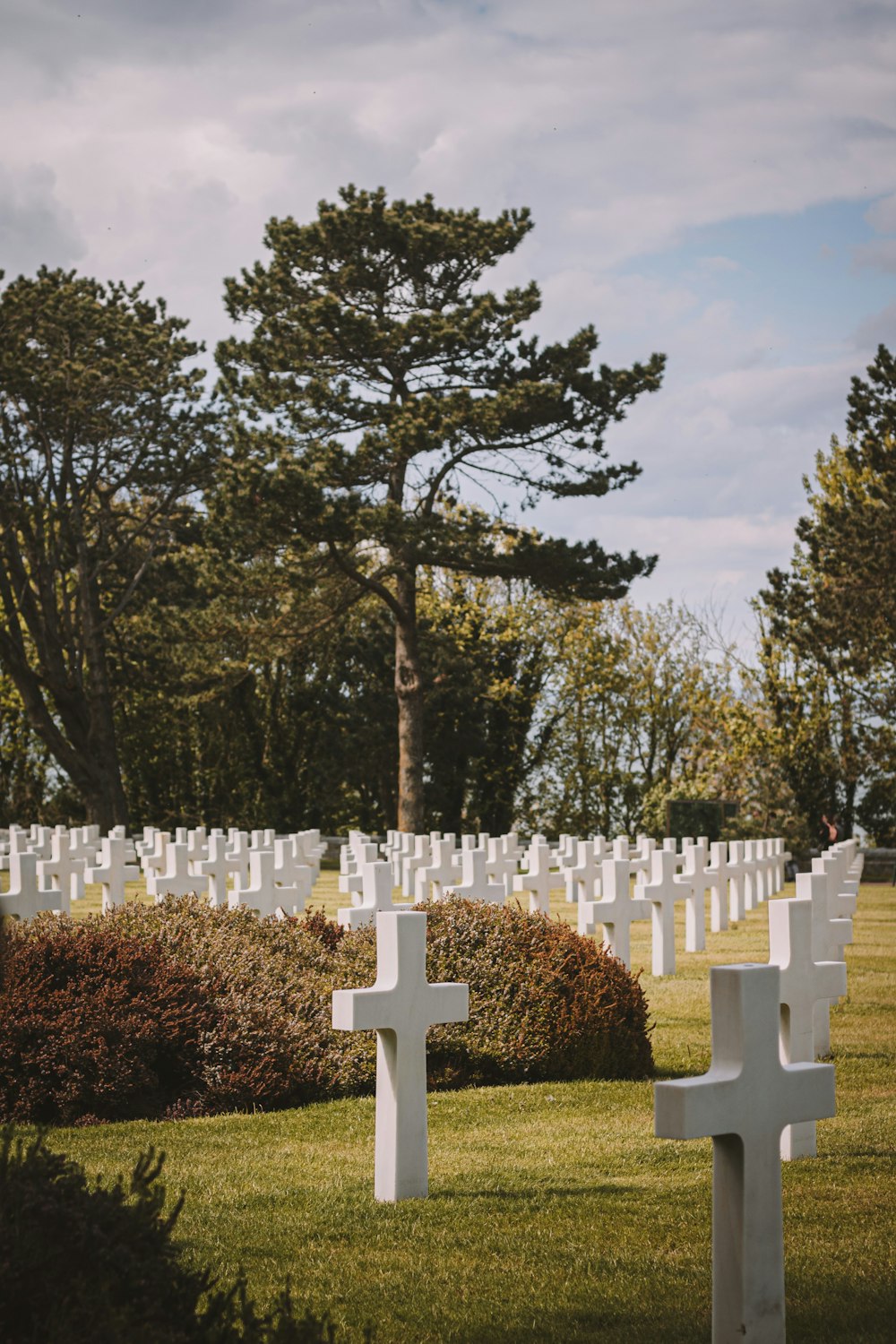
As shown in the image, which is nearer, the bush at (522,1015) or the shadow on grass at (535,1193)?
the shadow on grass at (535,1193)

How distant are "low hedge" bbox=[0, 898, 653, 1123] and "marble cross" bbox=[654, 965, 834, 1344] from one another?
13.8 feet

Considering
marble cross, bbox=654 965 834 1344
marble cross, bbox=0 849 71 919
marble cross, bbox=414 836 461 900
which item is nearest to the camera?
marble cross, bbox=654 965 834 1344

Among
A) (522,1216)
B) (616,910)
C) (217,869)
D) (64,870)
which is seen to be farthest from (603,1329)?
(64,870)

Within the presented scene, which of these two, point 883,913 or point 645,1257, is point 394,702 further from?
point 645,1257

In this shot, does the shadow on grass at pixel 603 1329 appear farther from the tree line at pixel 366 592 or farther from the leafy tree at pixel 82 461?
the leafy tree at pixel 82 461

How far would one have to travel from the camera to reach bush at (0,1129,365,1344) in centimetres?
254

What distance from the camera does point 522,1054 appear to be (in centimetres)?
786

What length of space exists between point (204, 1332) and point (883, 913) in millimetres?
19389

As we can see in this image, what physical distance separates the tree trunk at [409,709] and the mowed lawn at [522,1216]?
2204 centimetres

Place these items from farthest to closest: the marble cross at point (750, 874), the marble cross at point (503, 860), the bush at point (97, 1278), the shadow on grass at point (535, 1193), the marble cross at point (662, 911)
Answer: the marble cross at point (750, 874) → the marble cross at point (503, 860) → the marble cross at point (662, 911) → the shadow on grass at point (535, 1193) → the bush at point (97, 1278)

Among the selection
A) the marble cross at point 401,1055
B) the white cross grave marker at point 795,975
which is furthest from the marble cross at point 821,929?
the marble cross at point 401,1055

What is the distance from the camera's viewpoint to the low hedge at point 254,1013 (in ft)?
23.0

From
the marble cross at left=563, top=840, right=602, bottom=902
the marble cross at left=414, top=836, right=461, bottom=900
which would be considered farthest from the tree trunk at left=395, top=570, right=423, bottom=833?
the marble cross at left=414, top=836, right=461, bottom=900

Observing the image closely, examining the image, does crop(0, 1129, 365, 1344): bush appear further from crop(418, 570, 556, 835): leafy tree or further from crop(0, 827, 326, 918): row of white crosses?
crop(418, 570, 556, 835): leafy tree
